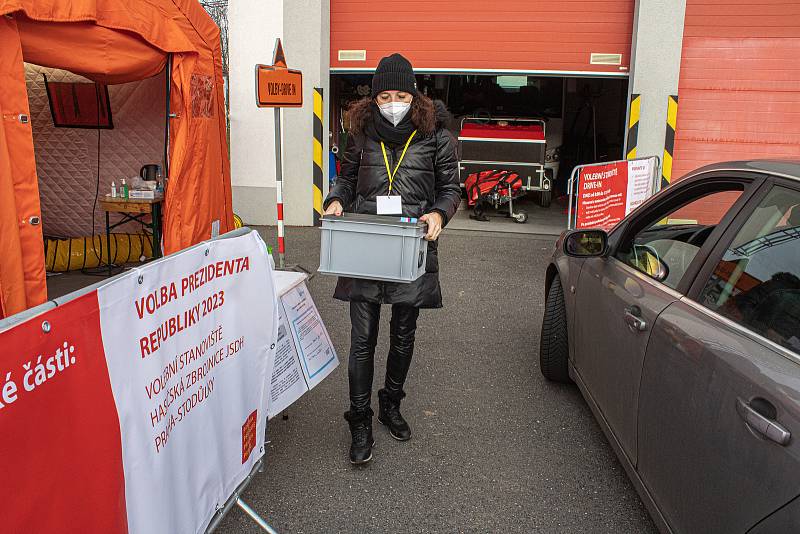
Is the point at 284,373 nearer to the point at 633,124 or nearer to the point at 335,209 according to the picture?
the point at 335,209

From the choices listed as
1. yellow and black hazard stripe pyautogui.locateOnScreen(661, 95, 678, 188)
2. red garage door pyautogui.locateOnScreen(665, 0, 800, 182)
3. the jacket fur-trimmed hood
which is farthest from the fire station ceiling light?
the jacket fur-trimmed hood

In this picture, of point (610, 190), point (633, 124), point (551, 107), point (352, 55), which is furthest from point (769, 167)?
point (551, 107)

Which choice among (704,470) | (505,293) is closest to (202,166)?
(505,293)

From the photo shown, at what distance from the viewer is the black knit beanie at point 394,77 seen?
3.22 m

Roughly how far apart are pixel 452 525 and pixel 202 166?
4255 millimetres

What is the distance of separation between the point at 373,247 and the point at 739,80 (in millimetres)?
7484

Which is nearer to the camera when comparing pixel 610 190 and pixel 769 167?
pixel 769 167

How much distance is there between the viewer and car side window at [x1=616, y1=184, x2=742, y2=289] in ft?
8.86

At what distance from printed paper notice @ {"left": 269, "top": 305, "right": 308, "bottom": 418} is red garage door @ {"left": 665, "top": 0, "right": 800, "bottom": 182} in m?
7.24

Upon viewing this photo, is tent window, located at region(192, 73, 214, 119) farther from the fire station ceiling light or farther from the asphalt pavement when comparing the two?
the fire station ceiling light

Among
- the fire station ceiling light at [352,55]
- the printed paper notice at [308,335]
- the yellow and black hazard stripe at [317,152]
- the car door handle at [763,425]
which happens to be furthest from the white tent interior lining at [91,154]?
the car door handle at [763,425]

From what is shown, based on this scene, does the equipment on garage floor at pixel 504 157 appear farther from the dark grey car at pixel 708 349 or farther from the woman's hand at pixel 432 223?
the woman's hand at pixel 432 223

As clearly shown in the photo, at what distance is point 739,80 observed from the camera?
8516 millimetres

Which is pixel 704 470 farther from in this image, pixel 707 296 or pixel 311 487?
pixel 311 487
